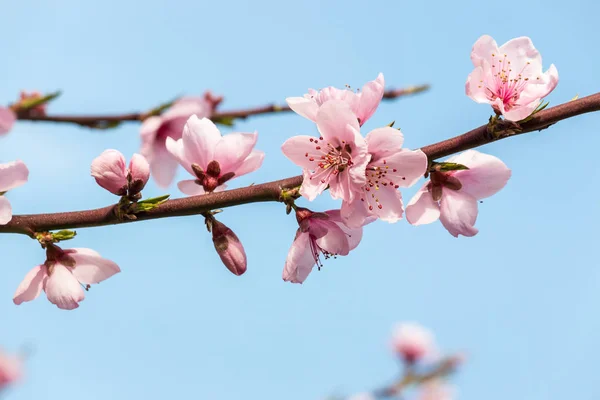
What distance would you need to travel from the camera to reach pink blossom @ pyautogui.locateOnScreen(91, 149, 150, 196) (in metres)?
2.32

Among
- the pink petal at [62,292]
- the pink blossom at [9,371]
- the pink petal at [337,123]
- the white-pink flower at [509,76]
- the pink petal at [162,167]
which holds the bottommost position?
the pink petal at [62,292]

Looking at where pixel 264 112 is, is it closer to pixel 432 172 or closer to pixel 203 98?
pixel 203 98

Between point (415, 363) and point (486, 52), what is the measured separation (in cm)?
862

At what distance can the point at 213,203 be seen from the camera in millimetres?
2254

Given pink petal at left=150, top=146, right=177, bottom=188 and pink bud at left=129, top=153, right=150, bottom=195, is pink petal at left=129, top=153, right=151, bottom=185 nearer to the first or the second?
pink bud at left=129, top=153, right=150, bottom=195

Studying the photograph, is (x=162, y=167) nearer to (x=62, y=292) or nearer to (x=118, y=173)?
(x=62, y=292)

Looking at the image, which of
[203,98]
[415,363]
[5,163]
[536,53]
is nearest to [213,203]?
[5,163]

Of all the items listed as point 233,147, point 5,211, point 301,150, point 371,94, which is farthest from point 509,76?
point 5,211

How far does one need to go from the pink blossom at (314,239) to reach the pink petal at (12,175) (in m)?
0.99

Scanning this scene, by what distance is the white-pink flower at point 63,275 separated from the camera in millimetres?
2531

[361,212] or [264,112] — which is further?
[264,112]

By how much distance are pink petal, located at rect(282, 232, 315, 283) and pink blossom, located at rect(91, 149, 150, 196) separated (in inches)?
23.9

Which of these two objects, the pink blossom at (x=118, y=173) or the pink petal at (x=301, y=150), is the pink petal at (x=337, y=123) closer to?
the pink petal at (x=301, y=150)

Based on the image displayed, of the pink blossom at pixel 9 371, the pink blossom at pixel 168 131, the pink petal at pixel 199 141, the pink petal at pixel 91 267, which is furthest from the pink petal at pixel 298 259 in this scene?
the pink blossom at pixel 9 371
